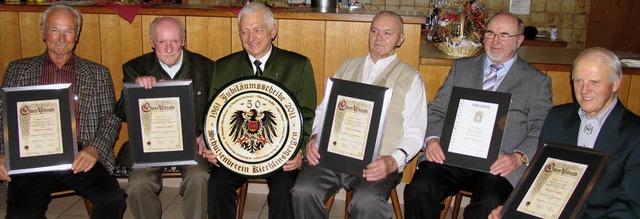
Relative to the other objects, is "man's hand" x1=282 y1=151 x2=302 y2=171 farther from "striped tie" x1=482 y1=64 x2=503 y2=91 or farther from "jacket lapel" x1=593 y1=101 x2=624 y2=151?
"jacket lapel" x1=593 y1=101 x2=624 y2=151

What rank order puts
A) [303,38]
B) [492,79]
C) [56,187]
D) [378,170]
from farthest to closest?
[303,38] < [492,79] < [56,187] < [378,170]

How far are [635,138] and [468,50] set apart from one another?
1246 millimetres

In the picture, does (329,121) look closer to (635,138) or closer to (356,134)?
(356,134)

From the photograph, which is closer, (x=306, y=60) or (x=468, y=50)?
(x=306, y=60)

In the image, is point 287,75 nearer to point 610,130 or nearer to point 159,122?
point 159,122

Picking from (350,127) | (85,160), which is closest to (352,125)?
(350,127)

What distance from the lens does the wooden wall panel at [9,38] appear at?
331 centimetres

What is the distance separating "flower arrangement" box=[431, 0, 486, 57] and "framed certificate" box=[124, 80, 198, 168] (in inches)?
59.6

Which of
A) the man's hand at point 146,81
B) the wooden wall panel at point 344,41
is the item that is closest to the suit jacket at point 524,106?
the wooden wall panel at point 344,41

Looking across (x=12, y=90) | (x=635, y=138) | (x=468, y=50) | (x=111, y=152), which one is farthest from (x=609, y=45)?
(x=12, y=90)

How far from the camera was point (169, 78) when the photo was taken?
2.84m

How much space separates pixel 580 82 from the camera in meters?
2.19

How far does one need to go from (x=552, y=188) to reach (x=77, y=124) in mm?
2173

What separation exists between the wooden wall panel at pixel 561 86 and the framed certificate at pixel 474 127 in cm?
73
